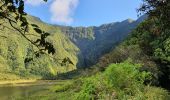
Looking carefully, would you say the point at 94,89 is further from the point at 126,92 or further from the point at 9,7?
the point at 9,7

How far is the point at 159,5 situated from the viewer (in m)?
10.8

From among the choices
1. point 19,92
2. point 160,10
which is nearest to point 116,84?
point 160,10

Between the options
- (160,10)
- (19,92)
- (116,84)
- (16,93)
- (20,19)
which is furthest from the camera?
(19,92)

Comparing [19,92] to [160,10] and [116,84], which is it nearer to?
[116,84]

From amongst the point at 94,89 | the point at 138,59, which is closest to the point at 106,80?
the point at 94,89

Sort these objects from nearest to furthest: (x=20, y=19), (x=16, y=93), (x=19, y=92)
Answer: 1. (x=20, y=19)
2. (x=16, y=93)
3. (x=19, y=92)

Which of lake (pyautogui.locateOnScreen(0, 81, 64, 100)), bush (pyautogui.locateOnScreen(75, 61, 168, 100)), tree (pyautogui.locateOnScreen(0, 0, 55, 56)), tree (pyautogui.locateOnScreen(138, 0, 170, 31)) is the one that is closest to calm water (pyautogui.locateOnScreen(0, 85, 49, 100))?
lake (pyautogui.locateOnScreen(0, 81, 64, 100))

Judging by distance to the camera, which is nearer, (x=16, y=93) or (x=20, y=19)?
(x=20, y=19)

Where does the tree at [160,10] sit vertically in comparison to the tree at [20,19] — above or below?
above

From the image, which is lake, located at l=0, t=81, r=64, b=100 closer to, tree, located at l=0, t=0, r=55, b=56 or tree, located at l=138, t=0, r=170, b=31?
tree, located at l=138, t=0, r=170, b=31

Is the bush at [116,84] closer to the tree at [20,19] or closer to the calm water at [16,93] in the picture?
the tree at [20,19]

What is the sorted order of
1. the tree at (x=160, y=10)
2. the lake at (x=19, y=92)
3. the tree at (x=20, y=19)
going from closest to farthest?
the tree at (x=20, y=19) < the tree at (x=160, y=10) < the lake at (x=19, y=92)

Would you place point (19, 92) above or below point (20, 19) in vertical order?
above

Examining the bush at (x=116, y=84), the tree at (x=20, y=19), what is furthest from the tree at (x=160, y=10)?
the bush at (x=116, y=84)
